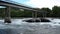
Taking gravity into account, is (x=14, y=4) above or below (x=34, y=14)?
above

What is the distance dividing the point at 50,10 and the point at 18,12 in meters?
30.4

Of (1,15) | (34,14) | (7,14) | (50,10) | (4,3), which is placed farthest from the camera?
(50,10)

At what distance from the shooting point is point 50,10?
629 ft

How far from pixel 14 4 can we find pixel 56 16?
110206 mm

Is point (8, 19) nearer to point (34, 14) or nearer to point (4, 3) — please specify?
point (4, 3)

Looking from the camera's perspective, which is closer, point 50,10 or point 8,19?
point 8,19

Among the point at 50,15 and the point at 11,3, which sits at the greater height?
the point at 11,3

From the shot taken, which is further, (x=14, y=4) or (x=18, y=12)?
(x=18, y=12)

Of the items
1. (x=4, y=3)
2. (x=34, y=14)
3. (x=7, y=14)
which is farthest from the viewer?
(x=34, y=14)

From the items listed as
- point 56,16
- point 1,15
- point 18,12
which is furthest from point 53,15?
point 1,15

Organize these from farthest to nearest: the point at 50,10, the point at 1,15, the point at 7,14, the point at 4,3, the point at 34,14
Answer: the point at 50,10, the point at 1,15, the point at 34,14, the point at 7,14, the point at 4,3

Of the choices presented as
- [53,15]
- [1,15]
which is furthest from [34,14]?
[53,15]

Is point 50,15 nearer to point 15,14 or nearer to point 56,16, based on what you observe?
point 56,16

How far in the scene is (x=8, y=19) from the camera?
3590 inches
